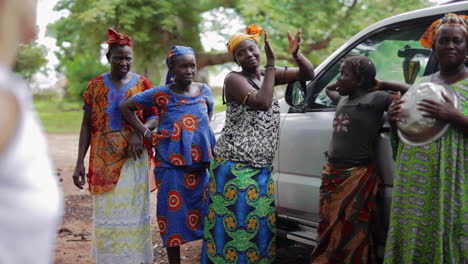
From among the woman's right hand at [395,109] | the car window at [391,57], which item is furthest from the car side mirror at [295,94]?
the woman's right hand at [395,109]

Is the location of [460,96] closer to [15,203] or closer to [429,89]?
[429,89]

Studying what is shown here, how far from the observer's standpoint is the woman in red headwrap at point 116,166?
3959 mm

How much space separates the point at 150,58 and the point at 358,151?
39.2 feet

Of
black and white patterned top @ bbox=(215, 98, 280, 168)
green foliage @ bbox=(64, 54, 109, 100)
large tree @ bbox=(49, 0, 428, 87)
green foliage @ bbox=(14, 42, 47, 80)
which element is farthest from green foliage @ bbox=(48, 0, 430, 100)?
green foliage @ bbox=(64, 54, 109, 100)

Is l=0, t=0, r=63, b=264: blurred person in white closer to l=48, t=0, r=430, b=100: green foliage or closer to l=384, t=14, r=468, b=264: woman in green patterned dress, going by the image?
l=384, t=14, r=468, b=264: woman in green patterned dress

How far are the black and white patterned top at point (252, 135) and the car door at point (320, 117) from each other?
0.36m

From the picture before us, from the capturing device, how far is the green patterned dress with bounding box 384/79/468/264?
2521 millimetres

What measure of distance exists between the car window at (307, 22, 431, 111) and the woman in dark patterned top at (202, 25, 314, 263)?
42cm

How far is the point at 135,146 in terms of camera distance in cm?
393

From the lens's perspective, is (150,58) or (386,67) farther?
(150,58)

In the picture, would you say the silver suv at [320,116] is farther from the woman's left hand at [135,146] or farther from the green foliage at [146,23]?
the green foliage at [146,23]

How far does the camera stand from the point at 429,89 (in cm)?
259

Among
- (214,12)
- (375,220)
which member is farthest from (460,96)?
(214,12)

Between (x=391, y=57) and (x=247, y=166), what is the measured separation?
120 centimetres
